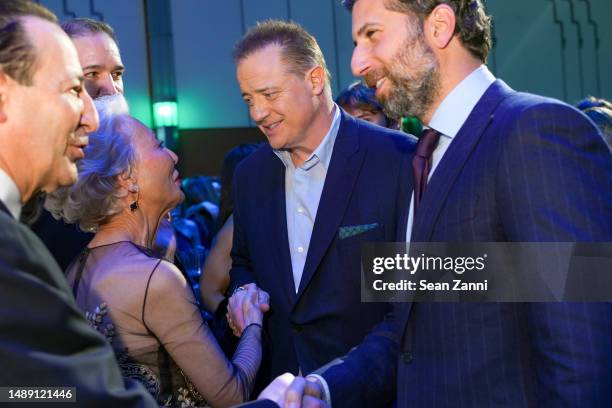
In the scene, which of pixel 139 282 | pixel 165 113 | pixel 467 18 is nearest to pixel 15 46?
pixel 139 282

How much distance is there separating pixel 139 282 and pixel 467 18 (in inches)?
40.8

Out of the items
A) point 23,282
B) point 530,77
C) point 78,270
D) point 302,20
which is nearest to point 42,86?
point 23,282

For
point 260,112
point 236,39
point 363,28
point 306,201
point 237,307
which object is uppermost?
point 236,39

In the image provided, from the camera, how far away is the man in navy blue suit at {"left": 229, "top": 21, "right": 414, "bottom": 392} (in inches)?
89.5

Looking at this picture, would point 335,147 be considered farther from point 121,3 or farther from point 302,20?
point 302,20

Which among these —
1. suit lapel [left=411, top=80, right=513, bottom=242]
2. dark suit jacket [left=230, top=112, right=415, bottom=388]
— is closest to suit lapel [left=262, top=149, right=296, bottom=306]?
dark suit jacket [left=230, top=112, right=415, bottom=388]

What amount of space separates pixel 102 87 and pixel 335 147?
34.9 inches

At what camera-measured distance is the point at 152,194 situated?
2.15 metres

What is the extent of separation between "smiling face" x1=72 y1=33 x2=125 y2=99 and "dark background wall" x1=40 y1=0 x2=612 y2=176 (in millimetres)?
4489

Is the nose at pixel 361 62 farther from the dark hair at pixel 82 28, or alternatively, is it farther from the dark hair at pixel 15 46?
the dark hair at pixel 82 28

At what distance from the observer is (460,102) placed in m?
1.69

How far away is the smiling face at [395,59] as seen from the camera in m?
1.77

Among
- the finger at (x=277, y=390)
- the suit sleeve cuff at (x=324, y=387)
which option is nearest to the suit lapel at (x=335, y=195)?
the suit sleeve cuff at (x=324, y=387)

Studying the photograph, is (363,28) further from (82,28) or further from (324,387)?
(82,28)
